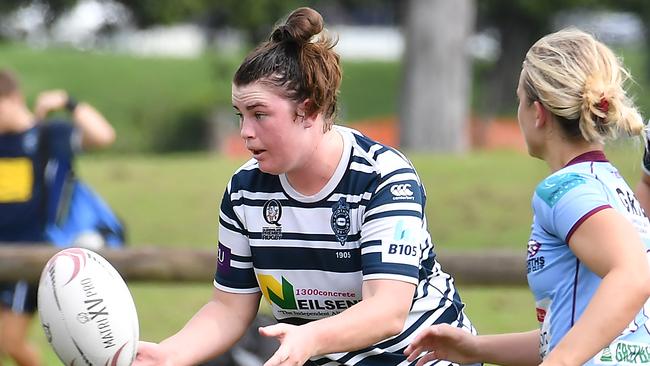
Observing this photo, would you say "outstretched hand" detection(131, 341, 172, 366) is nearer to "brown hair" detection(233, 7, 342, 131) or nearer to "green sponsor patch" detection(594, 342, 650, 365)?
"brown hair" detection(233, 7, 342, 131)

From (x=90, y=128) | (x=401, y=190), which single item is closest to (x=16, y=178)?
(x=90, y=128)

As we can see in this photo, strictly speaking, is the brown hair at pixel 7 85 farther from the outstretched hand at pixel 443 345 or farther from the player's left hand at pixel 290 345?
the player's left hand at pixel 290 345

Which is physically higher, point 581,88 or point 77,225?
point 581,88

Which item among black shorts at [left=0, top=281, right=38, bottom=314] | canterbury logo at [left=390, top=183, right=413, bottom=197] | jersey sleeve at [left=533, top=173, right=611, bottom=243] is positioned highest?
jersey sleeve at [left=533, top=173, right=611, bottom=243]

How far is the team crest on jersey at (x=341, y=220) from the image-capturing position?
11.4 feet

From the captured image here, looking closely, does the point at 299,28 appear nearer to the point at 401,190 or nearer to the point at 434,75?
the point at 401,190

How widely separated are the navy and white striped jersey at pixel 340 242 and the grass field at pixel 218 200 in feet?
20.6

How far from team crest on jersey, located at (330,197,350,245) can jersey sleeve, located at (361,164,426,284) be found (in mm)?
53

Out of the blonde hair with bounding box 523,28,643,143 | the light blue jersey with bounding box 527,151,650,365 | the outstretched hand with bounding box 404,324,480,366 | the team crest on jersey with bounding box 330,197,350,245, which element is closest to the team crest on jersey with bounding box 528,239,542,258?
the light blue jersey with bounding box 527,151,650,365

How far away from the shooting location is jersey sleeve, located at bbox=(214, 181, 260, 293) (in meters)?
3.64

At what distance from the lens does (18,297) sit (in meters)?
7.15

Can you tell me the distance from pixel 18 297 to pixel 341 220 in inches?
162

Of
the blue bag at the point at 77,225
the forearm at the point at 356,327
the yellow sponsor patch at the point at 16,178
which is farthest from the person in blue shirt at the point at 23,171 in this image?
the forearm at the point at 356,327

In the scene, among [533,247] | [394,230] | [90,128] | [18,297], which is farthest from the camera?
[90,128]
